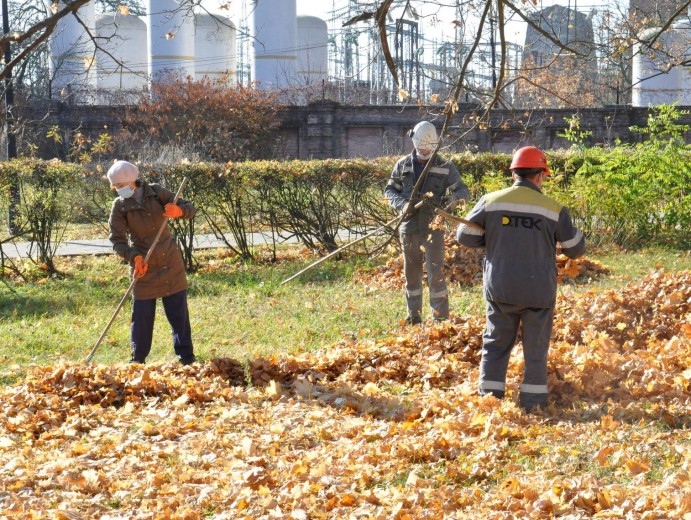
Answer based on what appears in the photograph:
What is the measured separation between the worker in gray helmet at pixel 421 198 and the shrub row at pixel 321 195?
480 cm

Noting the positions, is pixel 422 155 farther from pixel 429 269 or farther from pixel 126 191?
pixel 126 191

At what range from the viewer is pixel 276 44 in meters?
38.1

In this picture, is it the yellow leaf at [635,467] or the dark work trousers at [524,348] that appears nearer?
the yellow leaf at [635,467]

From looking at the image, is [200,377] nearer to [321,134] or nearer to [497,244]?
[497,244]

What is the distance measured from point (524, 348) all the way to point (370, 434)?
1234 mm

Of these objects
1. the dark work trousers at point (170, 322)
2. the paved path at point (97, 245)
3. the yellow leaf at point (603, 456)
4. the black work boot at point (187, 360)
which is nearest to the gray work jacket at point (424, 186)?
the dark work trousers at point (170, 322)

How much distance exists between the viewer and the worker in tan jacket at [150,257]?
7.54m

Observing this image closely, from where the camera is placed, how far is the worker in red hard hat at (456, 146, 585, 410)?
573 centimetres

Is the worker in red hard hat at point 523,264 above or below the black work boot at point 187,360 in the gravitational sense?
above

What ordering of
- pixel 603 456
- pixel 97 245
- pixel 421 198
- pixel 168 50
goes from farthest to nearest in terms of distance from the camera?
pixel 168 50, pixel 97 245, pixel 421 198, pixel 603 456

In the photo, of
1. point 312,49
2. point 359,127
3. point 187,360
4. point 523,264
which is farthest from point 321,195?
point 312,49

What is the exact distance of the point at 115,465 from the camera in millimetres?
5000

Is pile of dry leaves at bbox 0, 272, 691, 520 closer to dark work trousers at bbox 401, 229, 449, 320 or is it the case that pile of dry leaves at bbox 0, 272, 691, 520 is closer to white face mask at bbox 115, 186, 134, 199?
dark work trousers at bbox 401, 229, 449, 320

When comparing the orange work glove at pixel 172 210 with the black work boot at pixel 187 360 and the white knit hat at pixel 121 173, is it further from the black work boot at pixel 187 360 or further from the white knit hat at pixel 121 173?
the black work boot at pixel 187 360
